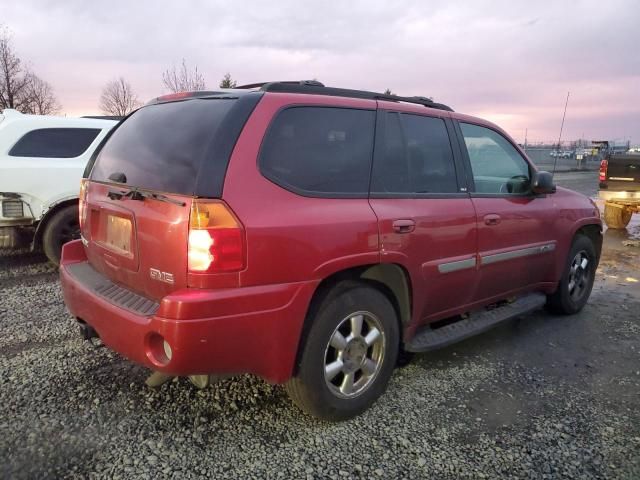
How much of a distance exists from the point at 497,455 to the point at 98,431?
2096mm

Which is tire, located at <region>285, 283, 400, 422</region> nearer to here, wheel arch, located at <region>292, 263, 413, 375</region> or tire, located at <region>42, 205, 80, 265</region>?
wheel arch, located at <region>292, 263, 413, 375</region>

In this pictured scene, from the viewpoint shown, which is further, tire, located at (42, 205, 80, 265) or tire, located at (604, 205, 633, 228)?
tire, located at (604, 205, 633, 228)

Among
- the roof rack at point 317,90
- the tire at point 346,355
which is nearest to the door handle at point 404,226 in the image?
the tire at point 346,355

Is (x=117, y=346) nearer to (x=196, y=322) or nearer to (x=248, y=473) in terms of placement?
(x=196, y=322)

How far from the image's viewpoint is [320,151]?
2662mm

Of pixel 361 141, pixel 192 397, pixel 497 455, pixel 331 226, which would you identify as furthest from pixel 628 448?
pixel 192 397

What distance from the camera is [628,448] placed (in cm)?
266

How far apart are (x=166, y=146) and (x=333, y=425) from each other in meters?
1.77

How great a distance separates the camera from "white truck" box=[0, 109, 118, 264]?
5711 mm

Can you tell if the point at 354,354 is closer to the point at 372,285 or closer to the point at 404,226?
the point at 372,285

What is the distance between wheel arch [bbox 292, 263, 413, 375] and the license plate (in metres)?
1.01

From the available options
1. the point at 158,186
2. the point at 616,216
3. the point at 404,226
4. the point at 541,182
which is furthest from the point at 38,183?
the point at 616,216

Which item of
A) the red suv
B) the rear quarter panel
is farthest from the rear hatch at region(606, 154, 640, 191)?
the rear quarter panel

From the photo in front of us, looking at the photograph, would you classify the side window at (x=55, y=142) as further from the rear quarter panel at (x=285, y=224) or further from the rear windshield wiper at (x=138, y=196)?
the rear quarter panel at (x=285, y=224)
